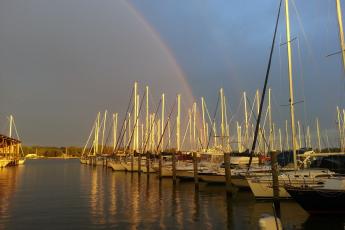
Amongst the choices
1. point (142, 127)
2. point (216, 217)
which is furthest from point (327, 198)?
point (142, 127)

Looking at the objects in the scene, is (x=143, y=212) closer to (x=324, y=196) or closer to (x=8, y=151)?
(x=324, y=196)

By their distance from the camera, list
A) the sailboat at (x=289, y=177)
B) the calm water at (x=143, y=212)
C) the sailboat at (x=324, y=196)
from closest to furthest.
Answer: the calm water at (x=143, y=212)
the sailboat at (x=324, y=196)
the sailboat at (x=289, y=177)

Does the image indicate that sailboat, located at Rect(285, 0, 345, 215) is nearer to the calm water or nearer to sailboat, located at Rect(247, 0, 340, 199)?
the calm water

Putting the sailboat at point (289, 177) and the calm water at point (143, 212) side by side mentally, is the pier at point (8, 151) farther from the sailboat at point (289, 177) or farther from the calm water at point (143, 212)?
the sailboat at point (289, 177)

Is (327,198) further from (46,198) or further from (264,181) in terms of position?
(46,198)

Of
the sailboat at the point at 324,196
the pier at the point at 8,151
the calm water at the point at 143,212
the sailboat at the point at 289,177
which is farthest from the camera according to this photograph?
the pier at the point at 8,151

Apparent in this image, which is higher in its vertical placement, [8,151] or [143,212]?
[8,151]

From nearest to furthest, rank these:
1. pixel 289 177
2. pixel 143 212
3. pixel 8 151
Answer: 1. pixel 143 212
2. pixel 289 177
3. pixel 8 151

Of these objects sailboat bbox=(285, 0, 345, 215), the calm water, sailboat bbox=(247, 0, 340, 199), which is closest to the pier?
Answer: the calm water

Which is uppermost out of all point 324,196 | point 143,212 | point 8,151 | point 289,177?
point 8,151

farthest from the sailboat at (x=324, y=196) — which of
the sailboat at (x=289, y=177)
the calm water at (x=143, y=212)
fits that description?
the sailboat at (x=289, y=177)

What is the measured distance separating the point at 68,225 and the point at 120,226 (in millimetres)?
2985

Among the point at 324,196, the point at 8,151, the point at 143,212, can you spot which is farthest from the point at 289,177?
the point at 8,151

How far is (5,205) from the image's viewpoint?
1128 inches
